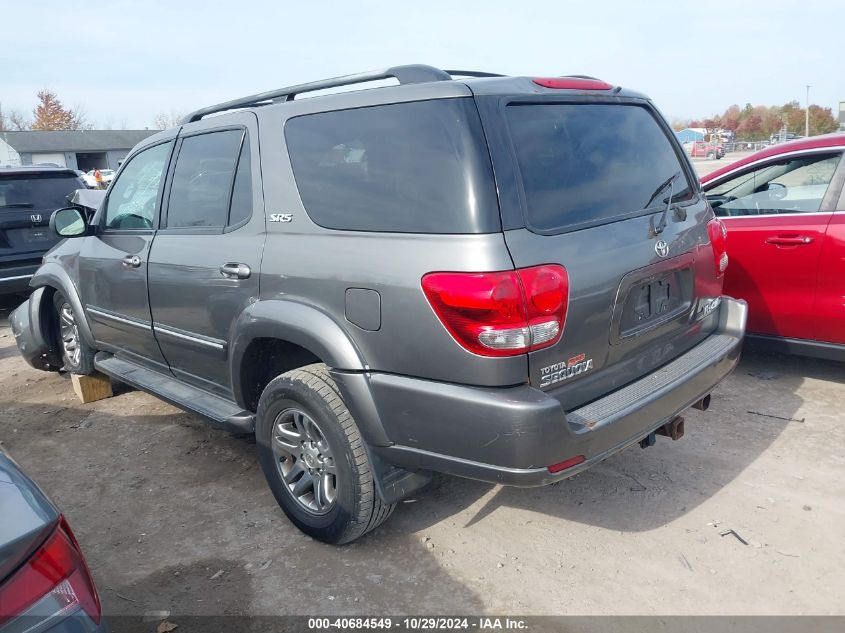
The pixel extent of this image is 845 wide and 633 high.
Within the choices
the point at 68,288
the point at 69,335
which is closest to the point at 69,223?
the point at 68,288

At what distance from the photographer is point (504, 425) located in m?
2.39

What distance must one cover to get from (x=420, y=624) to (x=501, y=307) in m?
1.29

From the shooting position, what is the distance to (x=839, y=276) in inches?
171

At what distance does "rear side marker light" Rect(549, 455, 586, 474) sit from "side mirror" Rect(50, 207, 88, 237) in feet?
12.3

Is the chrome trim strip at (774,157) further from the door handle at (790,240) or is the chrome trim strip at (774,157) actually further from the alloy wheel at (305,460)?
Result: the alloy wheel at (305,460)

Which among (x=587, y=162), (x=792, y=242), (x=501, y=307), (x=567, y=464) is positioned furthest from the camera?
(x=792, y=242)

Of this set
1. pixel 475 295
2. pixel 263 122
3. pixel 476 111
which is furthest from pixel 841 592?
pixel 263 122

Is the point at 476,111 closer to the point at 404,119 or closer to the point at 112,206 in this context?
the point at 404,119

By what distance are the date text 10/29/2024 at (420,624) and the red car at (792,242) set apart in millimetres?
3196

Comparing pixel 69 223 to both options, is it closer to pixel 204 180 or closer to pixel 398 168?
pixel 204 180

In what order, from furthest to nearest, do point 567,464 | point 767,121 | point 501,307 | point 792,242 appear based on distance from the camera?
point 767,121 → point 792,242 → point 567,464 → point 501,307

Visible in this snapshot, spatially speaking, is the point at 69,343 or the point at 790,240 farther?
the point at 69,343

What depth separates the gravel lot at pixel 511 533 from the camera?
109 inches

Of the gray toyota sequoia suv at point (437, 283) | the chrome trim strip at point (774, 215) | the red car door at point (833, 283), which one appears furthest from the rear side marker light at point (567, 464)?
the chrome trim strip at point (774, 215)
